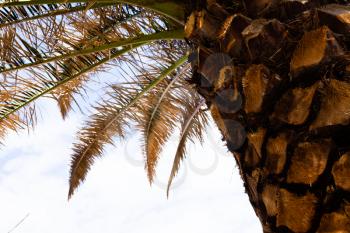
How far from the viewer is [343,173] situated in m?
2.59

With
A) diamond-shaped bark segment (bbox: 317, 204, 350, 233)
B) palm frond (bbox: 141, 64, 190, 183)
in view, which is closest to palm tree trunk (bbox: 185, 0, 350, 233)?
diamond-shaped bark segment (bbox: 317, 204, 350, 233)

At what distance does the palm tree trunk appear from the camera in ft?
8.79

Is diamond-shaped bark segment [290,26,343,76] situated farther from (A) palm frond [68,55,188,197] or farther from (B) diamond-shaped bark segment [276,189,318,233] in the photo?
(A) palm frond [68,55,188,197]

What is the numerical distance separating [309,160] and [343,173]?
187 millimetres

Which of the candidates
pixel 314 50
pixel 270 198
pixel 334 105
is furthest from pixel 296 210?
pixel 314 50

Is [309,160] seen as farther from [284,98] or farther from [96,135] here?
[96,135]

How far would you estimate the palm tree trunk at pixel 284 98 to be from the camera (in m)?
2.68

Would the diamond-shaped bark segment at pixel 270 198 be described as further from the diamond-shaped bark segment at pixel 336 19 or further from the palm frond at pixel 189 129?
the palm frond at pixel 189 129

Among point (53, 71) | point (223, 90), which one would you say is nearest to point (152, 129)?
point (53, 71)

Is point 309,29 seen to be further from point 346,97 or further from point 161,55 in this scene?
point 161,55

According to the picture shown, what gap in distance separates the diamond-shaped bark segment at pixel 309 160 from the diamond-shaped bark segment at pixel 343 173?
0.07 metres

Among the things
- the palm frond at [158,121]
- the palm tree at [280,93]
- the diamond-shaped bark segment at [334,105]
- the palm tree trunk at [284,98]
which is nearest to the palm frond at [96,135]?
the palm frond at [158,121]

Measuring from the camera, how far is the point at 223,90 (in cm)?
316

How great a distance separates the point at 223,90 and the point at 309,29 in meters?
0.62
